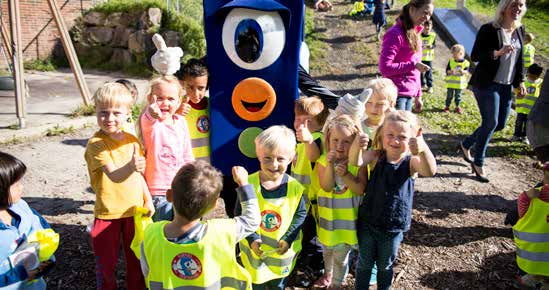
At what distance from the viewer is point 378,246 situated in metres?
2.28

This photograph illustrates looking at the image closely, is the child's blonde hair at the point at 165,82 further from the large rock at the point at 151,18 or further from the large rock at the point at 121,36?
the large rock at the point at 121,36

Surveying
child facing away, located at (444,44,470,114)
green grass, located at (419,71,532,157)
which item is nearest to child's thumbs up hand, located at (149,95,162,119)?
green grass, located at (419,71,532,157)

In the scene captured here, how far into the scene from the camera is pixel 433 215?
369 cm

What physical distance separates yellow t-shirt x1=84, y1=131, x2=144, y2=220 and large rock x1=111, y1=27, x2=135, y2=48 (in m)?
9.96

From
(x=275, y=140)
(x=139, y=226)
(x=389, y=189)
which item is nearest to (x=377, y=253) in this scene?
(x=389, y=189)

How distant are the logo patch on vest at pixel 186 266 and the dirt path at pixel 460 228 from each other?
1.57 meters

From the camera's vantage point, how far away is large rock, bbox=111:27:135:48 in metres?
11.3

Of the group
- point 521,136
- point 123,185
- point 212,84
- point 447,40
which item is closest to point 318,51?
point 447,40

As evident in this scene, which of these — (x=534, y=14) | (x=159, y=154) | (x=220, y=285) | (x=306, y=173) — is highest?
(x=534, y=14)

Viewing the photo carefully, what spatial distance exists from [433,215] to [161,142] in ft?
8.29

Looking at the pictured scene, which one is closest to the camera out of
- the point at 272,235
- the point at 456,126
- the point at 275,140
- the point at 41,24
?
the point at 275,140

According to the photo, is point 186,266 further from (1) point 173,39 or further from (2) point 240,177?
(1) point 173,39

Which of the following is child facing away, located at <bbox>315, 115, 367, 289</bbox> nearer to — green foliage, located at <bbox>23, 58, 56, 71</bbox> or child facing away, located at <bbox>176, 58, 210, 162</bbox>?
child facing away, located at <bbox>176, 58, 210, 162</bbox>

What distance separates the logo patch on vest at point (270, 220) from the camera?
212cm
